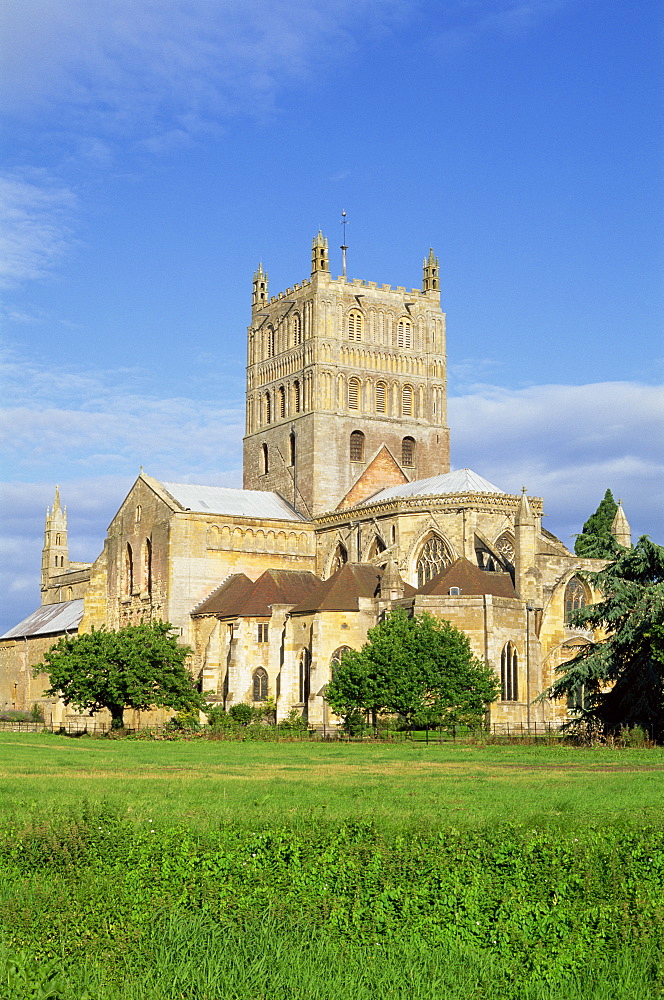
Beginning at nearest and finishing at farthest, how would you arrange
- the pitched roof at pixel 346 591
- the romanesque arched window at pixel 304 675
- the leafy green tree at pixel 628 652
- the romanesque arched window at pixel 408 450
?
the leafy green tree at pixel 628 652
the pitched roof at pixel 346 591
the romanesque arched window at pixel 304 675
the romanesque arched window at pixel 408 450

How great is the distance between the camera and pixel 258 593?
73.4 metres

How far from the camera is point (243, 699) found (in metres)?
69.8

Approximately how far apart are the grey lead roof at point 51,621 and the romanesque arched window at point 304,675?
2805 centimetres

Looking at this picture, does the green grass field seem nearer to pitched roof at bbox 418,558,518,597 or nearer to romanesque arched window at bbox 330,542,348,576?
pitched roof at bbox 418,558,518,597

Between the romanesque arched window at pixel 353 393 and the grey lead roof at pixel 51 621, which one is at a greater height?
the romanesque arched window at pixel 353 393

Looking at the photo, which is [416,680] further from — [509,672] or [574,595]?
[574,595]

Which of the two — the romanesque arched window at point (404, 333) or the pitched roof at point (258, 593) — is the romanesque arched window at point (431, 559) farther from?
the romanesque arched window at point (404, 333)

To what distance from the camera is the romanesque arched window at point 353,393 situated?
9006 centimetres

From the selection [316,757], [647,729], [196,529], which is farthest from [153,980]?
[196,529]

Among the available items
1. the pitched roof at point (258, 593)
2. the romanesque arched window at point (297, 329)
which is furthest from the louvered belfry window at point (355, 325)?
the pitched roof at point (258, 593)

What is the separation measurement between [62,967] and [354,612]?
5553 centimetres

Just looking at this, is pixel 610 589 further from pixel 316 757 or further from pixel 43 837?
pixel 43 837

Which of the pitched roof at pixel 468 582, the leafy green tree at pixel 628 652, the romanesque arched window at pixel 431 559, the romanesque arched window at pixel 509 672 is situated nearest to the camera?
the leafy green tree at pixel 628 652

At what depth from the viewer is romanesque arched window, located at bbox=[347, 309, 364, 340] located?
9131cm
